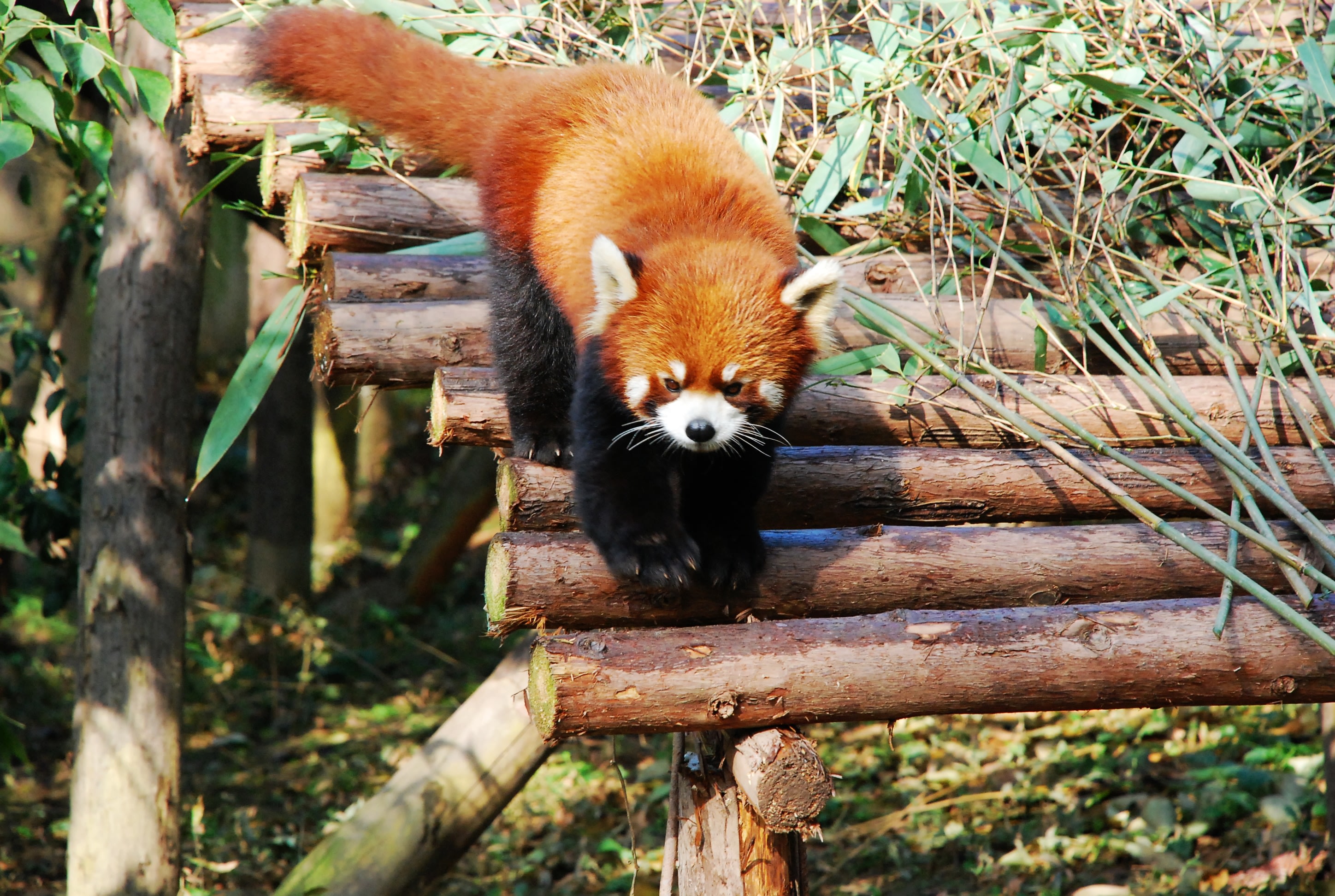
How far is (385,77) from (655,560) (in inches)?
72.9

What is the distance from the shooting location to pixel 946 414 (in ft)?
10.3

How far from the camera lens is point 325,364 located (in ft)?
10.4

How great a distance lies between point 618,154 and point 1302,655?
200cm

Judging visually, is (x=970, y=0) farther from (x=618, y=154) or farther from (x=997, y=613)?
(x=997, y=613)

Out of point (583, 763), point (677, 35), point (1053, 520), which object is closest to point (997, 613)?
point (1053, 520)

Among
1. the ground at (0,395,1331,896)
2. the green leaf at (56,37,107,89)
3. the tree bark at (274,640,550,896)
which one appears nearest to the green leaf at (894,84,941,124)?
the green leaf at (56,37,107,89)

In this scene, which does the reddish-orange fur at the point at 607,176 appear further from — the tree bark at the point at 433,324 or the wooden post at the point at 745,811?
the wooden post at the point at 745,811

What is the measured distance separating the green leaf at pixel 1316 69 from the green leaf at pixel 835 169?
121 centimetres

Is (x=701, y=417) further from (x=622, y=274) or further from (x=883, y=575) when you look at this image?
(x=883, y=575)

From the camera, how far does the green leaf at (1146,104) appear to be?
10.5 feet

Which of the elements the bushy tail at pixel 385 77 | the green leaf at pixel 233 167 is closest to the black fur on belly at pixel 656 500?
the bushy tail at pixel 385 77

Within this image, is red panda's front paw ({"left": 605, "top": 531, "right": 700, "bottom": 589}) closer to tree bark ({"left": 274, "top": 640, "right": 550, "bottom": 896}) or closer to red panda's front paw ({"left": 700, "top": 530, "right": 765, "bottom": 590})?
red panda's front paw ({"left": 700, "top": 530, "right": 765, "bottom": 590})

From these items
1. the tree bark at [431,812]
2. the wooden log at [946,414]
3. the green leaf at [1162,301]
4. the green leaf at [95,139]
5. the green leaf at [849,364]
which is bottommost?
the tree bark at [431,812]

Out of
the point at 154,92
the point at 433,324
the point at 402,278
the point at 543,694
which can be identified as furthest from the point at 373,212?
the point at 543,694
